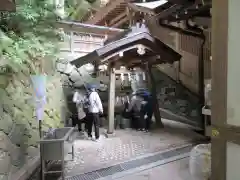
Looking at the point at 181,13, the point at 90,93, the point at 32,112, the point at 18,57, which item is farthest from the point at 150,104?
the point at 18,57

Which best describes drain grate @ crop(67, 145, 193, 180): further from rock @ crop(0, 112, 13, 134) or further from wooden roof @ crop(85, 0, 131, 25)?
wooden roof @ crop(85, 0, 131, 25)

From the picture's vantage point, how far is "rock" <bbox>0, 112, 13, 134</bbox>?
15.6ft

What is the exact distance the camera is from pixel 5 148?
474cm

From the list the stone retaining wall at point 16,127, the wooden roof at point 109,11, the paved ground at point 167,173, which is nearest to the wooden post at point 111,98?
the stone retaining wall at point 16,127

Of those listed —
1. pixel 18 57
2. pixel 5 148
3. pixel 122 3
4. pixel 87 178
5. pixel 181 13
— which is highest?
pixel 122 3

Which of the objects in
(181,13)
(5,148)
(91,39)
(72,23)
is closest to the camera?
(5,148)

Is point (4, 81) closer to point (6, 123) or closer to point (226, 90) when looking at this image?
point (6, 123)

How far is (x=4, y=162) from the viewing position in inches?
181

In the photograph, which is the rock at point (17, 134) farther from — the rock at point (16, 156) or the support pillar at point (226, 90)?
the support pillar at point (226, 90)

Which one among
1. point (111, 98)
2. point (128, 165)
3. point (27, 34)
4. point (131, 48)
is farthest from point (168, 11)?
point (128, 165)

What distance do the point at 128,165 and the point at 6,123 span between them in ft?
11.1

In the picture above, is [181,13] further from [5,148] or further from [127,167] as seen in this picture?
[5,148]

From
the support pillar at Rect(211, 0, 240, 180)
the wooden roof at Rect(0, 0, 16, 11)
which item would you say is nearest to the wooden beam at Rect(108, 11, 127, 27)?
the wooden roof at Rect(0, 0, 16, 11)

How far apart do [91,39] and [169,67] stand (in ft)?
19.3
